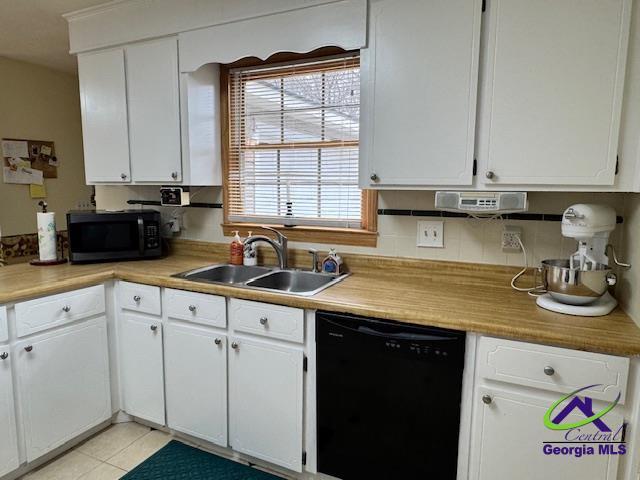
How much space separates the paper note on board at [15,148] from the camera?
329 centimetres

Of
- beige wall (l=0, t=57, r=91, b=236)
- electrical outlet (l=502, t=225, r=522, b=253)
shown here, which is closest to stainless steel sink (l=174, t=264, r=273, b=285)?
electrical outlet (l=502, t=225, r=522, b=253)

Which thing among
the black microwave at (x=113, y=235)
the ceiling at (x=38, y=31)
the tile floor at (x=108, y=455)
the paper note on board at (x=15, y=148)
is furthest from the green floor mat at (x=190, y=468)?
the paper note on board at (x=15, y=148)

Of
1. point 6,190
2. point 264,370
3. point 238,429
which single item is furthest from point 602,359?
point 6,190

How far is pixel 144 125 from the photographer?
2447 millimetres

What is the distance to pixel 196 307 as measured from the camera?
2006 mm

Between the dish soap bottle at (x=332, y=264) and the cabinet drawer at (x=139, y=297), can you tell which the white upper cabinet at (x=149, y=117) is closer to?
the cabinet drawer at (x=139, y=297)

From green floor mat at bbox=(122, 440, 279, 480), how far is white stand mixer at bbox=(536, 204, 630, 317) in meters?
1.55

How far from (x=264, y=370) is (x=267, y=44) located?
159 centimetres

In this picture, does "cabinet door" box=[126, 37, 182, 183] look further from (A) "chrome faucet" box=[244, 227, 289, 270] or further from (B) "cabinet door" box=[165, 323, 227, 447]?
(B) "cabinet door" box=[165, 323, 227, 447]

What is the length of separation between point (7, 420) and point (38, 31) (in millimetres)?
2462

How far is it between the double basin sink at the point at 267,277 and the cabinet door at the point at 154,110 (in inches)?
23.6

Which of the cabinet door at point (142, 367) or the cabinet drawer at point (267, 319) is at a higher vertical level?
the cabinet drawer at point (267, 319)

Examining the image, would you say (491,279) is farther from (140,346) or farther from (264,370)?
(140,346)

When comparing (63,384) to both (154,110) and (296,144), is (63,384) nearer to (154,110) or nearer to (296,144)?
(154,110)
